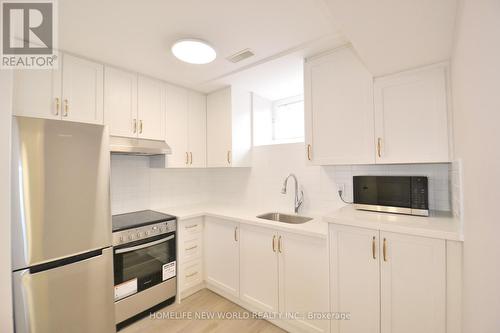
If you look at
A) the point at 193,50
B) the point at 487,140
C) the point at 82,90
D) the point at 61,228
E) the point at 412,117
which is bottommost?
the point at 61,228

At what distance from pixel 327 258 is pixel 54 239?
191 cm

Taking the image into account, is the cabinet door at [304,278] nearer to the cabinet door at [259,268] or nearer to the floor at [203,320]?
the cabinet door at [259,268]

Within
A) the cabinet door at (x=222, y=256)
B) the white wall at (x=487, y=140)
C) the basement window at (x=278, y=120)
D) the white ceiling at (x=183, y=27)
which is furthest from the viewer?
the basement window at (x=278, y=120)

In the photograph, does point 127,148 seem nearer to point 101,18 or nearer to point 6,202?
point 6,202

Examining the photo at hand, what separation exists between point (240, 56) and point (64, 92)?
1.52 m

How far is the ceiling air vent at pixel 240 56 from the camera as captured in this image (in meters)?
1.86

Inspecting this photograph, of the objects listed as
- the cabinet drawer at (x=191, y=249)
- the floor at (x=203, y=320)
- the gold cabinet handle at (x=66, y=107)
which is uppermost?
the gold cabinet handle at (x=66, y=107)

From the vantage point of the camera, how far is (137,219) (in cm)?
221

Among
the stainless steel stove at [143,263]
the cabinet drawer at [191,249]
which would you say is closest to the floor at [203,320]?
the stainless steel stove at [143,263]

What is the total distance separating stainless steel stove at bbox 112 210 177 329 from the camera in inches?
74.6

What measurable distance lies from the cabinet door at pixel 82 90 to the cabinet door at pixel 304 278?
2050mm

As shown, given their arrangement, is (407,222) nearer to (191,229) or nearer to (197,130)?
(191,229)

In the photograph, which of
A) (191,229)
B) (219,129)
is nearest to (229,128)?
(219,129)

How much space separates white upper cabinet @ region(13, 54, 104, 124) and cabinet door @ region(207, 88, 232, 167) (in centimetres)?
122
